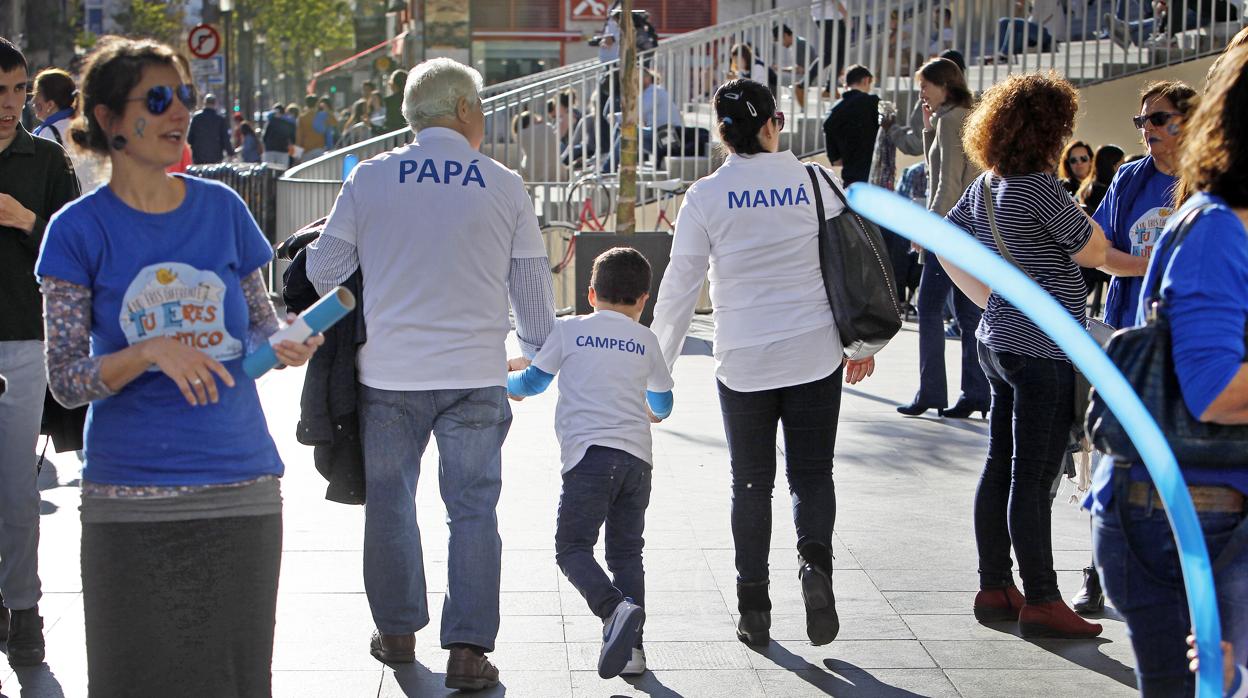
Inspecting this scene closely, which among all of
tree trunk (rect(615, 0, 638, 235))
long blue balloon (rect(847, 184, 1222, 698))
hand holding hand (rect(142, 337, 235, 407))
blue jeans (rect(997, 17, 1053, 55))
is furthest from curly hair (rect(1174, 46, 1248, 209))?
blue jeans (rect(997, 17, 1053, 55))

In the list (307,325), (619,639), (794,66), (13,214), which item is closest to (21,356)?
(13,214)

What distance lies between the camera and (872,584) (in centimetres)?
590

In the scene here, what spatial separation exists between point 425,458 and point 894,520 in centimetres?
265

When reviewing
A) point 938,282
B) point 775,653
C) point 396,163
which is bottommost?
point 775,653

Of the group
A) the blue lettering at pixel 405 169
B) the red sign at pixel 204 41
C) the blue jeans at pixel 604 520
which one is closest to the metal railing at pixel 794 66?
the blue jeans at pixel 604 520

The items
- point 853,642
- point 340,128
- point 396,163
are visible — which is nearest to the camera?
point 396,163

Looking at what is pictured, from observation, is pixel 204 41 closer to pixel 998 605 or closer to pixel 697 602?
pixel 697 602

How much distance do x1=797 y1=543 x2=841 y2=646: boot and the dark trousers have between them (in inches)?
88.3

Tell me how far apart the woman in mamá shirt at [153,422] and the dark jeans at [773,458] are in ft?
7.27

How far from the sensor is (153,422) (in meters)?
3.24

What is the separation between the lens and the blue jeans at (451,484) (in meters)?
4.70

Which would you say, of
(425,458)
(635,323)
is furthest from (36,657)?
(425,458)

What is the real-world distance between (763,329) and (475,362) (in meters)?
1.02

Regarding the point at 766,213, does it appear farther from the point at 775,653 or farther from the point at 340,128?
the point at 340,128
